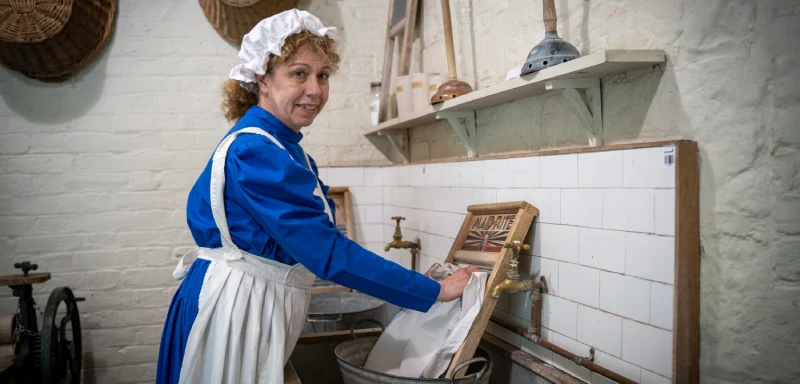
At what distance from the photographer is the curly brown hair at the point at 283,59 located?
1774mm

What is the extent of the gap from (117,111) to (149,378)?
60.2 inches

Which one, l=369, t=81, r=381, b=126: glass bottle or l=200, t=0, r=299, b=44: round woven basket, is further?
l=369, t=81, r=381, b=126: glass bottle

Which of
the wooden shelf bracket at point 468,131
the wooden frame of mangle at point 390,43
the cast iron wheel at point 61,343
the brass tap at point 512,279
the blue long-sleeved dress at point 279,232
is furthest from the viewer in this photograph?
the wooden frame of mangle at point 390,43

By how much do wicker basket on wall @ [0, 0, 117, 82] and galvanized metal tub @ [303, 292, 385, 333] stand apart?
1.84 meters

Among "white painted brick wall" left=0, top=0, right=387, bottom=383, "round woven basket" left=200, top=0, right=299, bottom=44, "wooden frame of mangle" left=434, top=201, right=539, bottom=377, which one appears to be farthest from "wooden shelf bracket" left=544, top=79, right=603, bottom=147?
"white painted brick wall" left=0, top=0, right=387, bottom=383

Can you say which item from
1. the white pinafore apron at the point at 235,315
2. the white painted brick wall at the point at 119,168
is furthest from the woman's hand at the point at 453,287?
the white painted brick wall at the point at 119,168

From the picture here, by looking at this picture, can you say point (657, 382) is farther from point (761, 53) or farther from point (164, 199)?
point (164, 199)

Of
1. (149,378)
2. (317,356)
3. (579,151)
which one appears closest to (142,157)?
(149,378)

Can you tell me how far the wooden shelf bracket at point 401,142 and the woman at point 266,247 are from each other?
5.03ft

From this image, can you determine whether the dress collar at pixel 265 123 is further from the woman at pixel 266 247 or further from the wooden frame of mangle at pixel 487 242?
the wooden frame of mangle at pixel 487 242

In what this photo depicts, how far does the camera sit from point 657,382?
1465 millimetres

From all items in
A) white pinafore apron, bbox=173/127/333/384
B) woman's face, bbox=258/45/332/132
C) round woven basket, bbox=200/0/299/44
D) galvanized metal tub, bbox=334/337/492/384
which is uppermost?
round woven basket, bbox=200/0/299/44

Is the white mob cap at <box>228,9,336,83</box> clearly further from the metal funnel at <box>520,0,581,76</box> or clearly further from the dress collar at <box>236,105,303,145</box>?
the metal funnel at <box>520,0,581,76</box>

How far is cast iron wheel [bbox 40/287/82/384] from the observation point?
8.49ft
